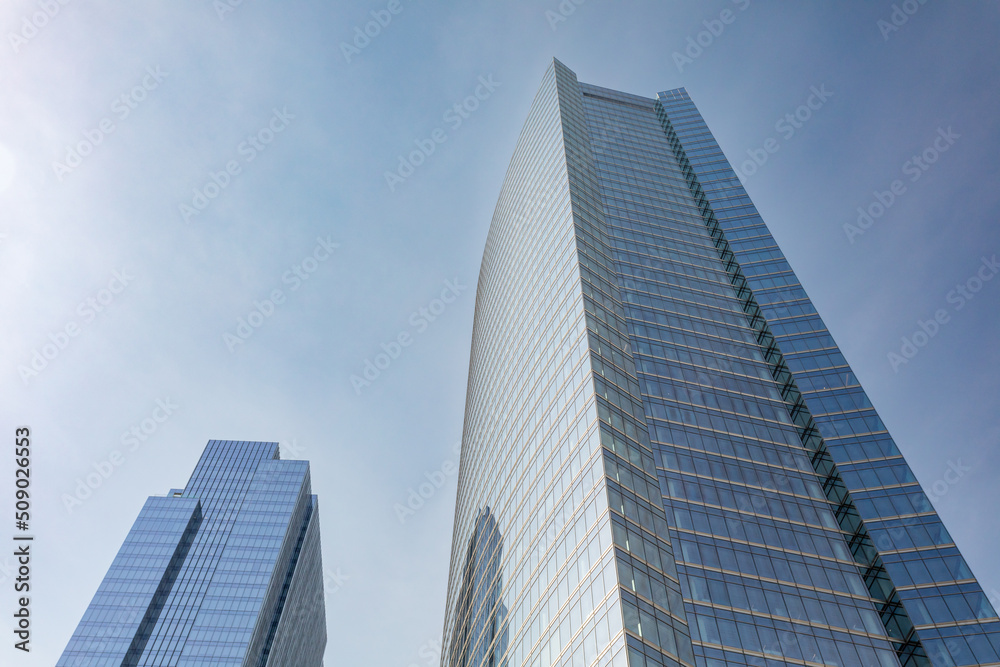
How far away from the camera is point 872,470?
7244cm

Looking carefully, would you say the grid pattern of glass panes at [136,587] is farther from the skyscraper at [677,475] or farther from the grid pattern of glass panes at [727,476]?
the grid pattern of glass panes at [727,476]

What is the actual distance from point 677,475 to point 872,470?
22869mm

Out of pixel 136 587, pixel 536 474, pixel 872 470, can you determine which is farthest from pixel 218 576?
pixel 872 470

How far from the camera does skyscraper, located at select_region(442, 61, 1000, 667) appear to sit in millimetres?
54062

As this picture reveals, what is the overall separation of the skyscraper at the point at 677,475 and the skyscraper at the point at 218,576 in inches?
2124

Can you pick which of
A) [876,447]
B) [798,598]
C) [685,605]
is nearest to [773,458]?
[876,447]

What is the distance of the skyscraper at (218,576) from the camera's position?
12800cm

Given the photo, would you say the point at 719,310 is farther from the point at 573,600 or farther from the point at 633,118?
the point at 633,118

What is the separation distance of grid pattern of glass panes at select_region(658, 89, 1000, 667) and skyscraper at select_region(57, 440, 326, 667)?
111120 mm

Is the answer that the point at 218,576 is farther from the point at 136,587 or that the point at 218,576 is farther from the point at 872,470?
the point at 872,470

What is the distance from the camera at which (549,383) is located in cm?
7769

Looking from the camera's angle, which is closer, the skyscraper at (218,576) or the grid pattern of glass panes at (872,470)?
the grid pattern of glass panes at (872,470)

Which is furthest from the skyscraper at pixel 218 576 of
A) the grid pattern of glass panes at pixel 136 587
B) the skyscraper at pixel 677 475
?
the skyscraper at pixel 677 475

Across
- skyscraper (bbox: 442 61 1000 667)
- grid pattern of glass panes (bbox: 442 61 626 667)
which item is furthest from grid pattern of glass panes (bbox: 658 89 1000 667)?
grid pattern of glass panes (bbox: 442 61 626 667)
